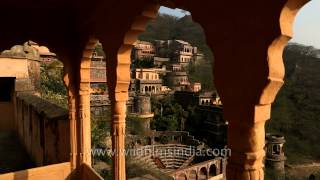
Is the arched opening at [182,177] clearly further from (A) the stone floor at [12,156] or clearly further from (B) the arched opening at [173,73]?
(A) the stone floor at [12,156]

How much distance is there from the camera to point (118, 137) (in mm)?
4289

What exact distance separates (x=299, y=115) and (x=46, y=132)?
143 feet

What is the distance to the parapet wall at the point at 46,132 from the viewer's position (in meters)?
6.50

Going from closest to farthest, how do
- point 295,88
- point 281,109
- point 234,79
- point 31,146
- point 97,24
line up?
point 234,79
point 97,24
point 31,146
point 281,109
point 295,88

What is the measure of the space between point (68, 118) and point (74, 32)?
1.98 metres

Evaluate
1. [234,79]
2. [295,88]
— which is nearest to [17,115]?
[234,79]

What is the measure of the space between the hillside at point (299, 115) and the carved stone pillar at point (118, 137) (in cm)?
3698

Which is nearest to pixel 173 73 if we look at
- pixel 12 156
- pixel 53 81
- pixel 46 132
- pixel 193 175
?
pixel 193 175

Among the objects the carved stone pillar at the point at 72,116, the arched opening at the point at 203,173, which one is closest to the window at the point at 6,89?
the carved stone pillar at the point at 72,116

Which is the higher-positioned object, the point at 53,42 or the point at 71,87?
the point at 53,42

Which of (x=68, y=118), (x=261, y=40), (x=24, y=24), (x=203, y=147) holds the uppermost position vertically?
(x=24, y=24)

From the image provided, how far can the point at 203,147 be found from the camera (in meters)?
32.5

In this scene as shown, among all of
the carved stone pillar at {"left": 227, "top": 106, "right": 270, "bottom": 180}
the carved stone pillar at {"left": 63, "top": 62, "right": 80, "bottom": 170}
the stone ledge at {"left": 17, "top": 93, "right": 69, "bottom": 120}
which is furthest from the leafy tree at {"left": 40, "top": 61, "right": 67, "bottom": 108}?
the carved stone pillar at {"left": 227, "top": 106, "right": 270, "bottom": 180}

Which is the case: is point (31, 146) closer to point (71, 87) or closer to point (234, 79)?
point (71, 87)
